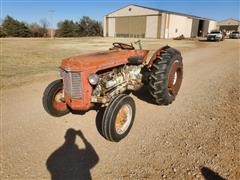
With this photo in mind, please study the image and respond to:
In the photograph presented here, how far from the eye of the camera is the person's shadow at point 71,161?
9.52 feet

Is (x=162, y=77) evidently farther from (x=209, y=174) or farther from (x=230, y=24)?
(x=230, y=24)

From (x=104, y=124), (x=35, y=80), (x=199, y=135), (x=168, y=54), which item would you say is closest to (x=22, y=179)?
(x=104, y=124)

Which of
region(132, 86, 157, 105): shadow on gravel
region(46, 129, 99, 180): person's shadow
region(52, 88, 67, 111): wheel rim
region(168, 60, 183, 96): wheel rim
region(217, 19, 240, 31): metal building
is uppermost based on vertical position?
region(217, 19, 240, 31): metal building

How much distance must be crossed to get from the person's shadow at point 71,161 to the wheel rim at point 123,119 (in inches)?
22.2

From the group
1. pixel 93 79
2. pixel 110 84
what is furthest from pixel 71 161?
pixel 110 84

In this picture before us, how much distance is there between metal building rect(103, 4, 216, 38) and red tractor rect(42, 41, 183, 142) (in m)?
38.4

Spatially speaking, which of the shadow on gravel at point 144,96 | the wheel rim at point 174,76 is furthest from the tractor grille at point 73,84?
the shadow on gravel at point 144,96

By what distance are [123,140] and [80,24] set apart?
6189 centimetres

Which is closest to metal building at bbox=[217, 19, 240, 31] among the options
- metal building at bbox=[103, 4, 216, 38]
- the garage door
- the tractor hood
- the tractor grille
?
metal building at bbox=[103, 4, 216, 38]

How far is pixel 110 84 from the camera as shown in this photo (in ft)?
13.3

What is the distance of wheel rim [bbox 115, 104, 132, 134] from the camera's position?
12.1 feet

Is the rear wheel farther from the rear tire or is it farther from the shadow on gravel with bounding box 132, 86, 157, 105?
the shadow on gravel with bounding box 132, 86, 157, 105

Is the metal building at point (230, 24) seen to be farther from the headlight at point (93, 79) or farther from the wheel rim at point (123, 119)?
the headlight at point (93, 79)

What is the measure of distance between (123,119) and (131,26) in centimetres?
4434
